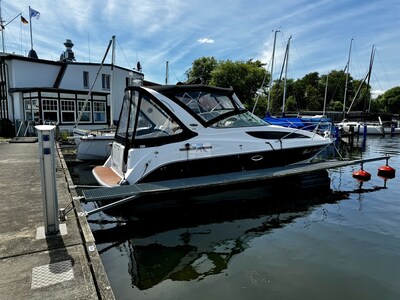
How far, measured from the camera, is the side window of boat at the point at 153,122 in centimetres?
738

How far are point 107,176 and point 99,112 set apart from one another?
18.2 meters

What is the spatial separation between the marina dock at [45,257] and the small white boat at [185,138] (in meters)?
2.11

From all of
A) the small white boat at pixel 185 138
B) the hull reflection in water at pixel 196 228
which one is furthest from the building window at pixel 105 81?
the hull reflection in water at pixel 196 228

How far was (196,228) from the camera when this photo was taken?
20.5 ft

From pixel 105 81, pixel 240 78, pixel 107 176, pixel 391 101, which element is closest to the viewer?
pixel 107 176

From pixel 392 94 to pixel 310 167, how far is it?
77.0 m

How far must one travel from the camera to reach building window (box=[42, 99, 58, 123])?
21.8 m

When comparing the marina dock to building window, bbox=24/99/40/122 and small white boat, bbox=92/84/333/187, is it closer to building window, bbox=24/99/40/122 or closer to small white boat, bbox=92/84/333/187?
small white boat, bbox=92/84/333/187

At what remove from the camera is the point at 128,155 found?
7.30 m

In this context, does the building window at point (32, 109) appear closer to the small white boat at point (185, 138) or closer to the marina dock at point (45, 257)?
the small white boat at point (185, 138)

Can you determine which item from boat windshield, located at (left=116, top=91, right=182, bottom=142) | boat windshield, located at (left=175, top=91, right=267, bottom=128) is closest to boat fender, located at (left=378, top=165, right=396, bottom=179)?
boat windshield, located at (left=175, top=91, right=267, bottom=128)

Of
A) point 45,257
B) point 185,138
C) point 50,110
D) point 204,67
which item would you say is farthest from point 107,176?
→ point 204,67

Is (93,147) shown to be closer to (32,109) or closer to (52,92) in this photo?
(52,92)

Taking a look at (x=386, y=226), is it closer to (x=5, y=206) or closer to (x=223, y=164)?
(x=223, y=164)
